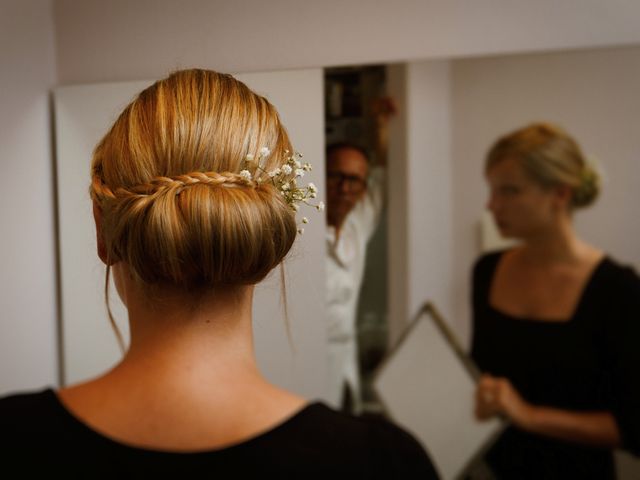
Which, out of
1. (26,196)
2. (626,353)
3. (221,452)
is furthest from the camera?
(26,196)

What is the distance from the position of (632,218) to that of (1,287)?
121cm

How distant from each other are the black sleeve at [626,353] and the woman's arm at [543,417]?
22 millimetres

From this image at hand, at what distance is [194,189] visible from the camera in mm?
834

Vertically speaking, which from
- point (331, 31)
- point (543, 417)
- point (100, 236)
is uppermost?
point (331, 31)

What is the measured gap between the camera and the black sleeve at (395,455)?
0.83m

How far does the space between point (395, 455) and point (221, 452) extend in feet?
0.61

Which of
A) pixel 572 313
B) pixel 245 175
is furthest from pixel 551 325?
pixel 245 175

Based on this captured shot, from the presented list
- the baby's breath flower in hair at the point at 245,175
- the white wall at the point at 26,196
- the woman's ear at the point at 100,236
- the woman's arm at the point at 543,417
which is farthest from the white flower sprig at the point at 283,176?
the white wall at the point at 26,196

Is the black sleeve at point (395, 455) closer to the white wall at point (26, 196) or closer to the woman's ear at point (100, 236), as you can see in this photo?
the woman's ear at point (100, 236)

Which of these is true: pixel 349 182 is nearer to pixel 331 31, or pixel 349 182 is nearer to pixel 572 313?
pixel 331 31

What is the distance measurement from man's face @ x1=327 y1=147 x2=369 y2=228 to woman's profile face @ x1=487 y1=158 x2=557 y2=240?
0.23m

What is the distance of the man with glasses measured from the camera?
1398 mm

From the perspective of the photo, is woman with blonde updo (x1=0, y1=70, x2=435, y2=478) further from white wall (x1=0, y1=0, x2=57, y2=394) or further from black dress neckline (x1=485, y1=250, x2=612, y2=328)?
white wall (x1=0, y1=0, x2=57, y2=394)

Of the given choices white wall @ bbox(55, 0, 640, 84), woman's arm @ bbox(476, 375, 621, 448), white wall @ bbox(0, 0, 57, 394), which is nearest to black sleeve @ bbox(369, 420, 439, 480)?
woman's arm @ bbox(476, 375, 621, 448)
